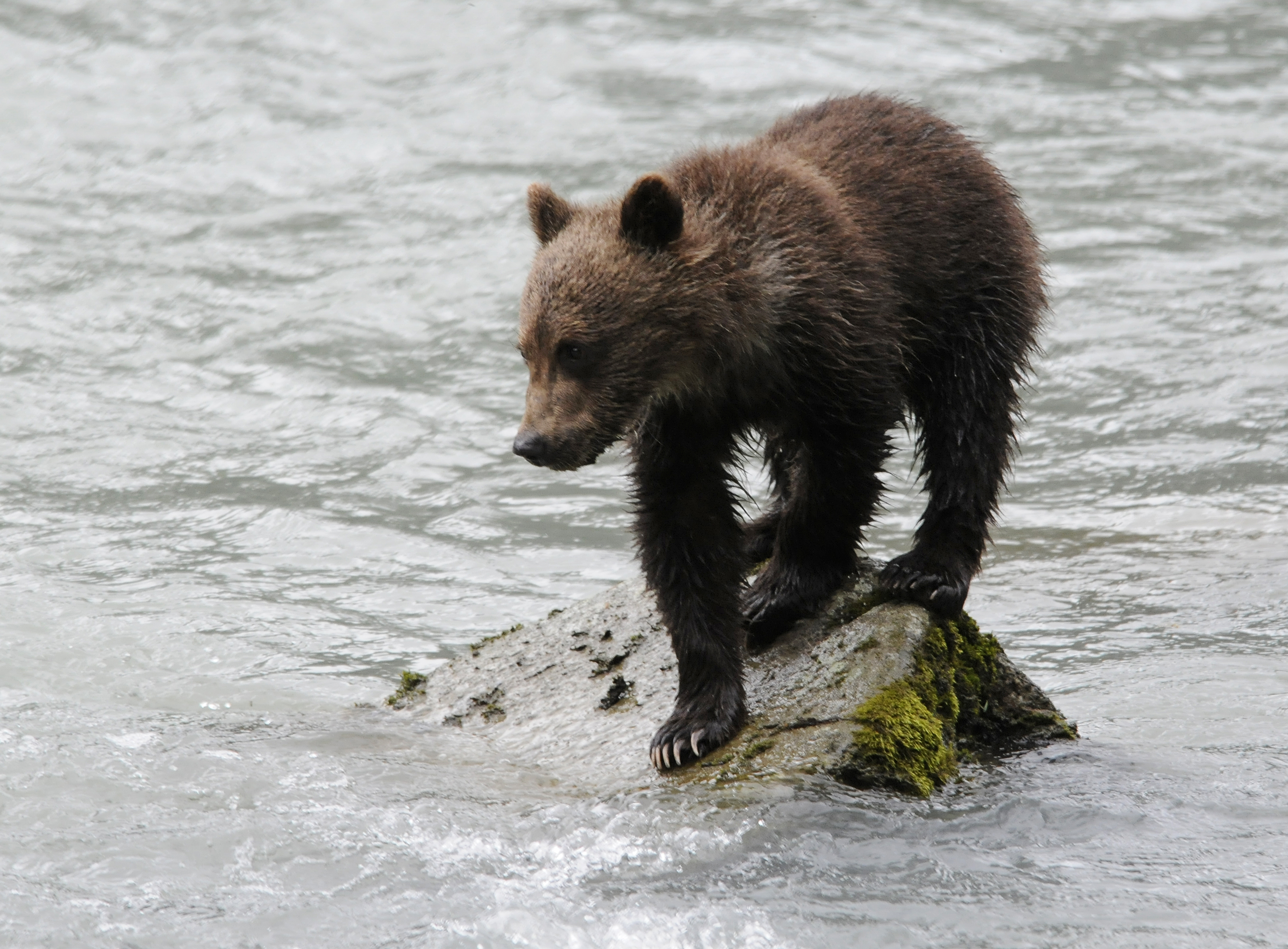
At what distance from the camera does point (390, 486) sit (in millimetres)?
11281

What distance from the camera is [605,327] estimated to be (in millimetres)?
5543

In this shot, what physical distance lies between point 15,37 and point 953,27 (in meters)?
11.7

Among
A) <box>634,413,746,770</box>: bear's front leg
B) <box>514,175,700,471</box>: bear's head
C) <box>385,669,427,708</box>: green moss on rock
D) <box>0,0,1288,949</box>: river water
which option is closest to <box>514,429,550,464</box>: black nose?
<box>514,175,700,471</box>: bear's head

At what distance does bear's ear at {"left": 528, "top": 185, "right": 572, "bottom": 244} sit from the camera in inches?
233

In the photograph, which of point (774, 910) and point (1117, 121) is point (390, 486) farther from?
point (1117, 121)

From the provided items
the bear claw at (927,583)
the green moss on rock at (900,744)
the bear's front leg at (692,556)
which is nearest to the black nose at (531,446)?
the bear's front leg at (692,556)

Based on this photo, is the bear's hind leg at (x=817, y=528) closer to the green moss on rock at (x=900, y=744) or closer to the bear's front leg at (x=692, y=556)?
the bear's front leg at (x=692, y=556)

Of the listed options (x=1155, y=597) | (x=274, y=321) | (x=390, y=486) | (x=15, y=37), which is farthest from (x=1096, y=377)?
(x=15, y=37)

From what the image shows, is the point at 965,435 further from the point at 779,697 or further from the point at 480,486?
the point at 480,486

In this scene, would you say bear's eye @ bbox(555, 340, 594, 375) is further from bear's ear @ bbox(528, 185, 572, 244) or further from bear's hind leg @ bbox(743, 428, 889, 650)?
bear's hind leg @ bbox(743, 428, 889, 650)

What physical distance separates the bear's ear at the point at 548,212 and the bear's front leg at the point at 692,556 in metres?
0.82

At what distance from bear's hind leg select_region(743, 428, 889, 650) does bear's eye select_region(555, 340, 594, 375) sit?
1.03 m

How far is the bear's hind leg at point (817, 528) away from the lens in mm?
6070

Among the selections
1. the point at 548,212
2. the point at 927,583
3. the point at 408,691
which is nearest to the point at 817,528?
the point at 927,583
